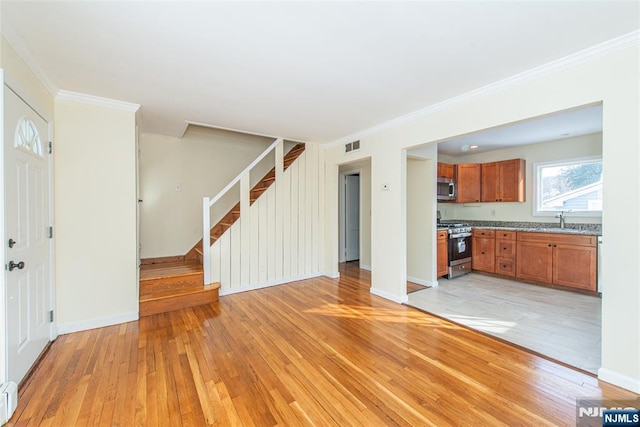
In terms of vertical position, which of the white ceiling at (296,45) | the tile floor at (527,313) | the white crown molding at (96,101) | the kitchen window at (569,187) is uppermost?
the white ceiling at (296,45)

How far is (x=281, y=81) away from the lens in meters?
2.57

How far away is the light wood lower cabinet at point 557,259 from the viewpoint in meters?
4.00

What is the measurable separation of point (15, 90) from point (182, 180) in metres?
2.92

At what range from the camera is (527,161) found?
17.4 feet

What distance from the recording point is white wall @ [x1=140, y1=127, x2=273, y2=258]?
15.1ft

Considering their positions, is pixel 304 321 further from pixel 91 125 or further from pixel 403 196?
pixel 91 125

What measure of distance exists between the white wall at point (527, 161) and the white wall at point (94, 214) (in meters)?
5.91

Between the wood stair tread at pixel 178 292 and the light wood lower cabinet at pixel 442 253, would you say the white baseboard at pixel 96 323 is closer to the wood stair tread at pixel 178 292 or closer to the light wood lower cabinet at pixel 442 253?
the wood stair tread at pixel 178 292

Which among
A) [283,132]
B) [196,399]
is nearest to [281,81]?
[283,132]

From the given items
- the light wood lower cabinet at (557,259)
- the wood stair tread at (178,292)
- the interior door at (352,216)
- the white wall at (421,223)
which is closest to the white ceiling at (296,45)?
the white wall at (421,223)

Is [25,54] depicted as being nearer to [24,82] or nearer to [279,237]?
[24,82]

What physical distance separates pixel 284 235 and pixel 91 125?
9.73 feet

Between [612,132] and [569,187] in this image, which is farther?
[569,187]

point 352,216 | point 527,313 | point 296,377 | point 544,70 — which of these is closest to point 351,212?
point 352,216
